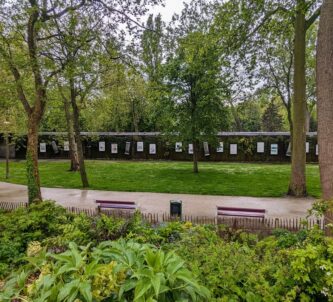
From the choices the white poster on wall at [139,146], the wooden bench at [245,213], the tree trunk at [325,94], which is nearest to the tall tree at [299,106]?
the wooden bench at [245,213]

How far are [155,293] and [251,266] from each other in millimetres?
1672

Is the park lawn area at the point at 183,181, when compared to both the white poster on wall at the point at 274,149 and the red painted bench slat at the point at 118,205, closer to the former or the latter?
the red painted bench slat at the point at 118,205

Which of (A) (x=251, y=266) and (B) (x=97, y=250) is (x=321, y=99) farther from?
(B) (x=97, y=250)

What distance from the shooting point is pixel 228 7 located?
428 inches

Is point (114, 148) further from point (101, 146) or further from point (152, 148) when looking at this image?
point (152, 148)

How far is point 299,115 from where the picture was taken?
46.3 feet

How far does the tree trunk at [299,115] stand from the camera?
13727 millimetres

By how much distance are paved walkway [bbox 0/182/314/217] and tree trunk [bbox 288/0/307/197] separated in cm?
93

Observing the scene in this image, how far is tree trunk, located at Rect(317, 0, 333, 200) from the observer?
670cm

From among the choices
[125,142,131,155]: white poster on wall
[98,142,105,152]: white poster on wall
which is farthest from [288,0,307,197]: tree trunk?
[98,142,105,152]: white poster on wall

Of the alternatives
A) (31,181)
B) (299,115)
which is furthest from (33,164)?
(299,115)

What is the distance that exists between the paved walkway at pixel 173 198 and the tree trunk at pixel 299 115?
3.04 ft

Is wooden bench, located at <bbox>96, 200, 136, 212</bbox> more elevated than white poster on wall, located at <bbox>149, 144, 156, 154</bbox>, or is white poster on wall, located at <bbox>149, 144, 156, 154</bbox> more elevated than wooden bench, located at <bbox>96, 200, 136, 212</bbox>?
white poster on wall, located at <bbox>149, 144, 156, 154</bbox>

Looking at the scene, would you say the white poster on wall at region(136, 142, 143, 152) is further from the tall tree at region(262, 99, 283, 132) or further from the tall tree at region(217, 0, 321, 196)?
the tall tree at region(262, 99, 283, 132)
